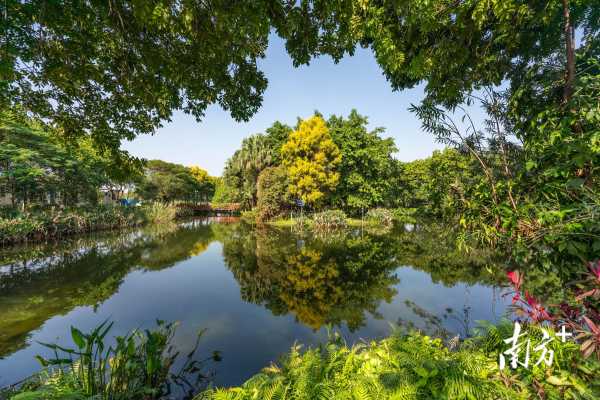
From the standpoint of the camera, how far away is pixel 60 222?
14945 mm

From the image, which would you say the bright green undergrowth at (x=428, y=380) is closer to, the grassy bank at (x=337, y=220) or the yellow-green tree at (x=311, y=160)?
the grassy bank at (x=337, y=220)

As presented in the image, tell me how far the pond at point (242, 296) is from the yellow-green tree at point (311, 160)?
11256 mm

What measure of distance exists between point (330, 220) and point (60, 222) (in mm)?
19239

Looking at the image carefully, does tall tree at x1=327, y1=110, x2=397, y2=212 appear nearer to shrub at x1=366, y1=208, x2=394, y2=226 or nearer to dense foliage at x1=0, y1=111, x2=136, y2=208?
shrub at x1=366, y1=208, x2=394, y2=226

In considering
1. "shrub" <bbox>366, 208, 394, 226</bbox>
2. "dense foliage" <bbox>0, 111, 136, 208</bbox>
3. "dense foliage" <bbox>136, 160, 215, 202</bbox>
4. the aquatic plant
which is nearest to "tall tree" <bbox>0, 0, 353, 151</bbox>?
"dense foliage" <bbox>0, 111, 136, 208</bbox>

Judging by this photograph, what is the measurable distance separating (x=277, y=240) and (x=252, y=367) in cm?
1107

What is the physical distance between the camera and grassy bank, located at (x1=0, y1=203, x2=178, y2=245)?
1239cm

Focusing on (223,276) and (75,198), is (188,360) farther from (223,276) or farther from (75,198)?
(75,198)

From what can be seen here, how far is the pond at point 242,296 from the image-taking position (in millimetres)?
4695

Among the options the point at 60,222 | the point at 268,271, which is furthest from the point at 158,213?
the point at 268,271

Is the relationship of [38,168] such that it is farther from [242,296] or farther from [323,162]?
[323,162]

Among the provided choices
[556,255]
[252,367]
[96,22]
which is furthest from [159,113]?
[556,255]

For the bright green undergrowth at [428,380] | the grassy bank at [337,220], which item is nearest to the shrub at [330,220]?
the grassy bank at [337,220]

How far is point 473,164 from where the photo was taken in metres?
4.22
